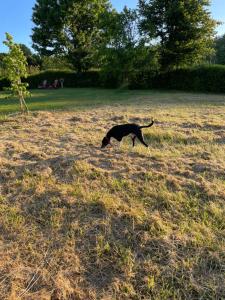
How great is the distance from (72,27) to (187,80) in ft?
48.1

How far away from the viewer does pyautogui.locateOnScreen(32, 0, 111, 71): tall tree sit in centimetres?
2795

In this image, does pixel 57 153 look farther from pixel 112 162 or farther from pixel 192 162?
pixel 192 162

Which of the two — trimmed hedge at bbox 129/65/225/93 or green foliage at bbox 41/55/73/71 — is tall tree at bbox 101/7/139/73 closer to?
trimmed hedge at bbox 129/65/225/93

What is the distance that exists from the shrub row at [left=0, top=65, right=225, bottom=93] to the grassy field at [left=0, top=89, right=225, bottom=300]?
12.8 m

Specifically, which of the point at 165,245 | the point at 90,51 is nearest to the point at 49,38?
the point at 90,51

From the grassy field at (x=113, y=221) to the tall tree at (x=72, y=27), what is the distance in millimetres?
23509

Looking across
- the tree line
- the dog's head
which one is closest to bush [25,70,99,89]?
the tree line

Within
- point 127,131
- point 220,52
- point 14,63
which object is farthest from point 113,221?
point 220,52

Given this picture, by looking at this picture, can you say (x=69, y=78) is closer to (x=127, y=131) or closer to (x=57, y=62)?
(x=57, y=62)

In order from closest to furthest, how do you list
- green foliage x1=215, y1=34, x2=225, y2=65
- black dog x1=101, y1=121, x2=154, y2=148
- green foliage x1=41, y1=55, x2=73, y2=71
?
1. black dog x1=101, y1=121, x2=154, y2=148
2. green foliage x1=41, y1=55, x2=73, y2=71
3. green foliage x1=215, y1=34, x2=225, y2=65

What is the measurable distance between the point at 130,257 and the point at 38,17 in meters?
30.9

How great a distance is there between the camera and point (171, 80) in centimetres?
2009

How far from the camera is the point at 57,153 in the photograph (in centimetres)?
571

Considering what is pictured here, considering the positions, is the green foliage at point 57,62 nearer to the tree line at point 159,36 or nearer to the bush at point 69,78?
the bush at point 69,78
